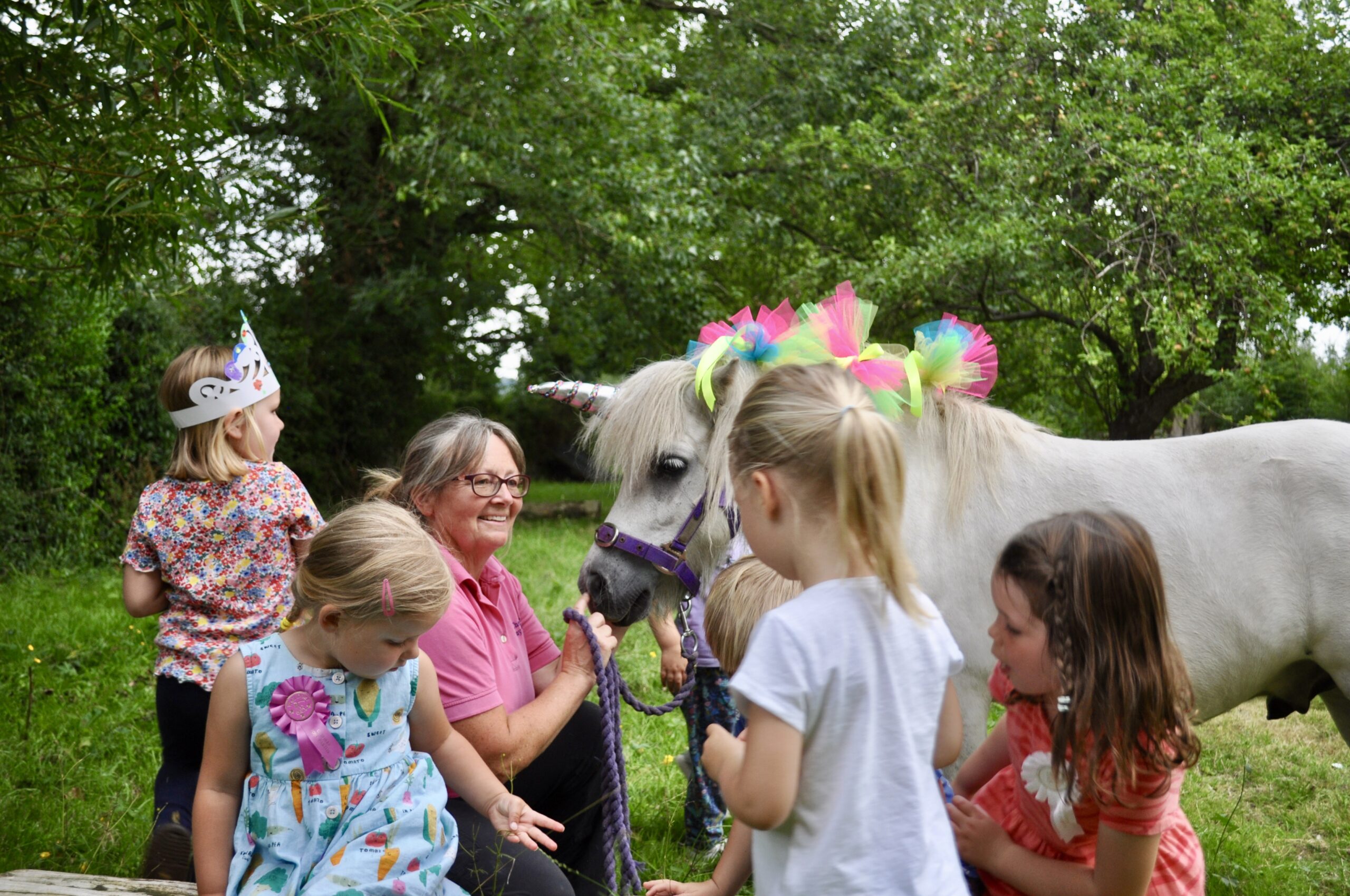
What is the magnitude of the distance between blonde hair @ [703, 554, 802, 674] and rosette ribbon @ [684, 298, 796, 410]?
76 centimetres

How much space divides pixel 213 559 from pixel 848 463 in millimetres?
2377

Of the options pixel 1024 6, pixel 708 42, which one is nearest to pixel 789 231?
pixel 708 42

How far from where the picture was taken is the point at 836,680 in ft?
4.79

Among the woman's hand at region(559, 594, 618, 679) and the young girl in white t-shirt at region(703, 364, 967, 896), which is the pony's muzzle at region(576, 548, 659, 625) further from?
the young girl in white t-shirt at region(703, 364, 967, 896)

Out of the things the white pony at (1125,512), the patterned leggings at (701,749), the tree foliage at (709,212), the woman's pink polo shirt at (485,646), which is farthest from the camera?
the tree foliage at (709,212)

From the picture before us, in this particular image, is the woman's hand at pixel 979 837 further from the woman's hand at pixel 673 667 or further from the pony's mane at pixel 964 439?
the woman's hand at pixel 673 667

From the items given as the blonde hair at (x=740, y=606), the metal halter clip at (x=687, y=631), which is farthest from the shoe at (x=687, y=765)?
the blonde hair at (x=740, y=606)

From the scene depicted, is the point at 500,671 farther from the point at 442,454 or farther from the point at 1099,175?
the point at 1099,175

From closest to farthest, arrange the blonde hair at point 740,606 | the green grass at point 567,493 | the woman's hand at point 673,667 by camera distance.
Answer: the blonde hair at point 740,606 < the woman's hand at point 673,667 < the green grass at point 567,493

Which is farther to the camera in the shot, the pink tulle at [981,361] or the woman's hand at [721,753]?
the pink tulle at [981,361]

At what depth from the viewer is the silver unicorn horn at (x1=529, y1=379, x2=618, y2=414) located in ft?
10.3

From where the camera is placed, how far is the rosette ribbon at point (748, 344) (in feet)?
9.42

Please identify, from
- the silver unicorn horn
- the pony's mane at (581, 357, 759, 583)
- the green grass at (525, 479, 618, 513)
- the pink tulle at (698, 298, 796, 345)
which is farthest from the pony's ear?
the green grass at (525, 479, 618, 513)

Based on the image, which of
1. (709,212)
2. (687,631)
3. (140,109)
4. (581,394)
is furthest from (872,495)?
(709,212)
